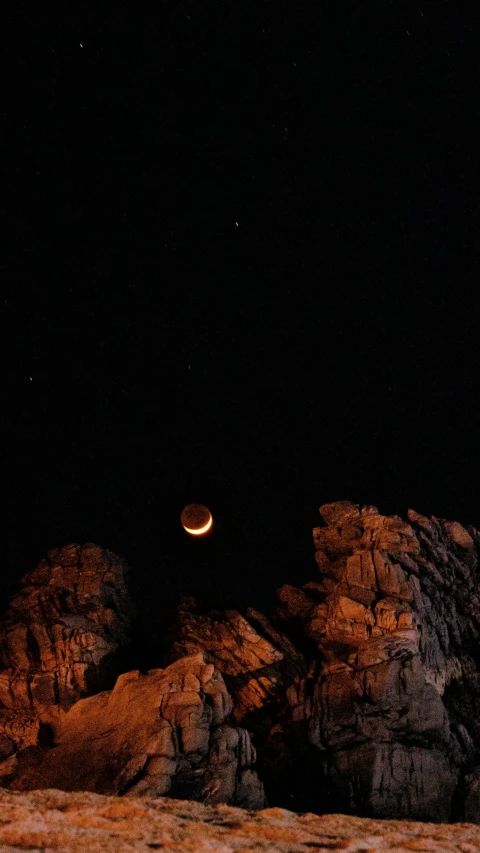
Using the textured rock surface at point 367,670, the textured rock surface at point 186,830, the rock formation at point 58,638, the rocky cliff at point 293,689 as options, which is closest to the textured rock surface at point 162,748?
the rocky cliff at point 293,689

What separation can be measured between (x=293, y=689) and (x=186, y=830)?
34.5m

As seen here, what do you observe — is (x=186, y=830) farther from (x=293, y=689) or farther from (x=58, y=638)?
(x=58, y=638)

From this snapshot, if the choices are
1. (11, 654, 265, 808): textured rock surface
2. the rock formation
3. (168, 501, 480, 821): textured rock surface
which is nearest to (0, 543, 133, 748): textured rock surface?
the rock formation

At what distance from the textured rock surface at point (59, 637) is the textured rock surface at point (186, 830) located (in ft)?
98.4

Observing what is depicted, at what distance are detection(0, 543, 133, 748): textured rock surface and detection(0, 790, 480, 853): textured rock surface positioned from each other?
98.4 ft

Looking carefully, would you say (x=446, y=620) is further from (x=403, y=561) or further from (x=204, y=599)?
(x=204, y=599)

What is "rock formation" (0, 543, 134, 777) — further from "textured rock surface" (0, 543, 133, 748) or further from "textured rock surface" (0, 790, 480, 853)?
"textured rock surface" (0, 790, 480, 853)

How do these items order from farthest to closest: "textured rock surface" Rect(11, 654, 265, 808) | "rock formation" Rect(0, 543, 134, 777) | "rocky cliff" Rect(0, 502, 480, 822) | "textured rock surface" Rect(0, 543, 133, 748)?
"textured rock surface" Rect(0, 543, 133, 748) < "rock formation" Rect(0, 543, 134, 777) < "rocky cliff" Rect(0, 502, 480, 822) < "textured rock surface" Rect(11, 654, 265, 808)

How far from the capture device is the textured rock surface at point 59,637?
1954 inches

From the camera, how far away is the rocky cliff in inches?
1494

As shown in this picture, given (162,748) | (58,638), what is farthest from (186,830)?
(58,638)

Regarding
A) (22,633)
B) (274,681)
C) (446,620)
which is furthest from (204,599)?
(446,620)

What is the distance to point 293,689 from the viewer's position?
50844 millimetres

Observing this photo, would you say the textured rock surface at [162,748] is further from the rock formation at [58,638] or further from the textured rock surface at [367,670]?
the textured rock surface at [367,670]
